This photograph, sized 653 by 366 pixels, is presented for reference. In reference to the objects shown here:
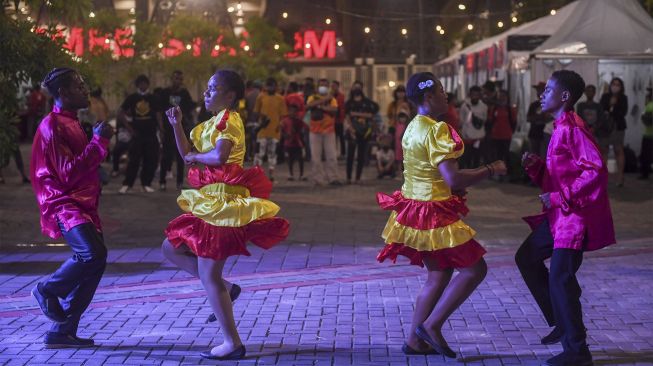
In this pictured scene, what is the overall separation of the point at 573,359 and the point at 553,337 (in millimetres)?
650

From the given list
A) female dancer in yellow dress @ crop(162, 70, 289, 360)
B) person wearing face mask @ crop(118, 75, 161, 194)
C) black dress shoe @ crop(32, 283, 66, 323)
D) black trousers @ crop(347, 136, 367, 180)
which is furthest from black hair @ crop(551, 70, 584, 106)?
black trousers @ crop(347, 136, 367, 180)

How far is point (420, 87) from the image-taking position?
22.1 ft

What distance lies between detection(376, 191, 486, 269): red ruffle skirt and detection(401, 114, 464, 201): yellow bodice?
5cm

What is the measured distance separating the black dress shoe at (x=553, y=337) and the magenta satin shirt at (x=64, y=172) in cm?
278

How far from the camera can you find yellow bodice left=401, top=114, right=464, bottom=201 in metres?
6.54

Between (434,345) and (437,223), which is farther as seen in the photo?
(434,345)

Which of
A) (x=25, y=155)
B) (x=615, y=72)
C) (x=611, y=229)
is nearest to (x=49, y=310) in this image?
(x=611, y=229)

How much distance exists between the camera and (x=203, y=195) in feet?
22.2

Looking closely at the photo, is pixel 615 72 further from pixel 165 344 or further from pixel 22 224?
pixel 165 344

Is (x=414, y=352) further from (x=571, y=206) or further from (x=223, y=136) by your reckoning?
(x=223, y=136)

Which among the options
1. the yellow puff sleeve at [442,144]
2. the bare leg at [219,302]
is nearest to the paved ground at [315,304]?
the bare leg at [219,302]

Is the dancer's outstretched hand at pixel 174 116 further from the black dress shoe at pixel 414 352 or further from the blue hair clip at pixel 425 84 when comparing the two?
the black dress shoe at pixel 414 352

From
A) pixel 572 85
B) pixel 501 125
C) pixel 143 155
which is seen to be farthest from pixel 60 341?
pixel 501 125

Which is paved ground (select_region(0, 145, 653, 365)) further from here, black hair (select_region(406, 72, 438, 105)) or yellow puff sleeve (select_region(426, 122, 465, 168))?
black hair (select_region(406, 72, 438, 105))
